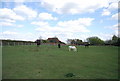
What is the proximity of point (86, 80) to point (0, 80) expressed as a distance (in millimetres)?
2251

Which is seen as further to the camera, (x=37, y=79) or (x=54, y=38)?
(x=54, y=38)

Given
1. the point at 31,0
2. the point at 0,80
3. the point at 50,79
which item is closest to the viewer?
the point at 0,80

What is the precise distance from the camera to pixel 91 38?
75.8 meters

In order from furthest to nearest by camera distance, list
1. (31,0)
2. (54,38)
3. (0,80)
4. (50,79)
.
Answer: (54,38), (31,0), (50,79), (0,80)

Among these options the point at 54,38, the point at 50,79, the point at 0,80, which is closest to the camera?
the point at 0,80

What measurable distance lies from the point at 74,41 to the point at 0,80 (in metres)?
72.7

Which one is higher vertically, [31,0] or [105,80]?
[31,0]

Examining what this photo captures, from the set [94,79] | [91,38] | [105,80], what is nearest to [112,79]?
[105,80]

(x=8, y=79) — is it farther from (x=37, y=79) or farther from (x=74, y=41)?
(x=74, y=41)

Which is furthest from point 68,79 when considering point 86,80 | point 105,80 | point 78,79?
point 105,80

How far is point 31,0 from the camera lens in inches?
173

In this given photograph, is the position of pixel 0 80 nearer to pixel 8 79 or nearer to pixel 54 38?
pixel 8 79

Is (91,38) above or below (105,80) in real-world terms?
above

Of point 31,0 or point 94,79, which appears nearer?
point 94,79
